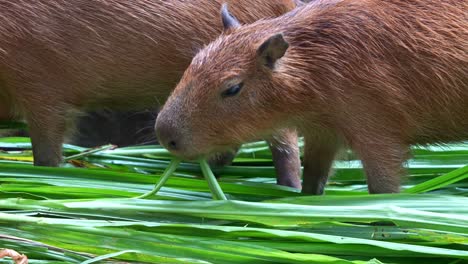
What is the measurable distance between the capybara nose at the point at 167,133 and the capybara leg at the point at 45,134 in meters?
1.28

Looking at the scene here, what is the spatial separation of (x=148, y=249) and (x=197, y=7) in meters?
2.01

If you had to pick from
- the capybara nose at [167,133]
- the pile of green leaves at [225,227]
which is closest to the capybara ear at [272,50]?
the capybara nose at [167,133]

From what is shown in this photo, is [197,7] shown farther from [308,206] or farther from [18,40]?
[308,206]

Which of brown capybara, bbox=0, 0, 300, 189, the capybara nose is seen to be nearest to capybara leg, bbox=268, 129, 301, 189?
brown capybara, bbox=0, 0, 300, 189

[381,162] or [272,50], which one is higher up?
[272,50]

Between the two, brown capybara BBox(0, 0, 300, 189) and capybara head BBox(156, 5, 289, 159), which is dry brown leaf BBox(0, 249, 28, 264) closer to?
capybara head BBox(156, 5, 289, 159)

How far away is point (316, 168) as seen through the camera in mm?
4500

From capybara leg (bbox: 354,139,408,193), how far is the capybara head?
16.1 inches

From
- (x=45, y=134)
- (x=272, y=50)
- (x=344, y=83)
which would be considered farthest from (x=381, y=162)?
(x=45, y=134)

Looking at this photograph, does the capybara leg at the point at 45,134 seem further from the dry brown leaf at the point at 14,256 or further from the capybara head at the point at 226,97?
A: the dry brown leaf at the point at 14,256

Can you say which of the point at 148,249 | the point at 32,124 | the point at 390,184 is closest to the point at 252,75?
the point at 390,184

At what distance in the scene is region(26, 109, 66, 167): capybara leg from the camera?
16.2 ft

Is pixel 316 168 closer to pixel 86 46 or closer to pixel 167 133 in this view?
pixel 167 133

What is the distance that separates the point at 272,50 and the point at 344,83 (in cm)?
35
